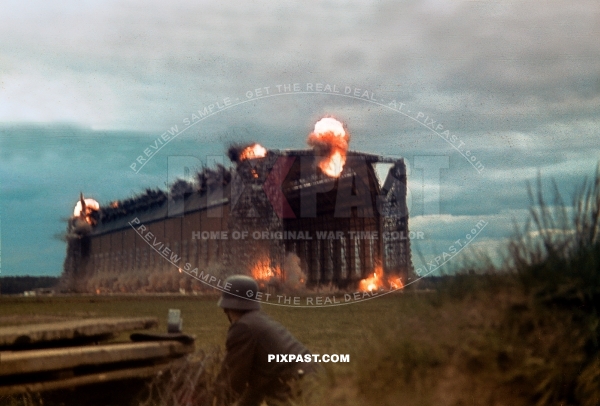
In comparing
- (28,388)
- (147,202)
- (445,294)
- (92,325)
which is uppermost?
(147,202)

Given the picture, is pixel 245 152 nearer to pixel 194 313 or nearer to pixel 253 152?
pixel 253 152

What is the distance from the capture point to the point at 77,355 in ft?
14.8

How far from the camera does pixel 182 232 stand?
304 inches

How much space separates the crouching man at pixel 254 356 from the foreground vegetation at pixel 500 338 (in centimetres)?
71

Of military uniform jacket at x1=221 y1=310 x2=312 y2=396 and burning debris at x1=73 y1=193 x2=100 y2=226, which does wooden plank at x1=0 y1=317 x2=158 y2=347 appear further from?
burning debris at x1=73 y1=193 x2=100 y2=226

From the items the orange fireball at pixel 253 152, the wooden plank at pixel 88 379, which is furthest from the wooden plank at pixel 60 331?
the orange fireball at pixel 253 152

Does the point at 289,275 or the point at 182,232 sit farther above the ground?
the point at 182,232

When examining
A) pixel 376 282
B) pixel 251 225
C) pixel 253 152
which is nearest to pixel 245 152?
pixel 253 152

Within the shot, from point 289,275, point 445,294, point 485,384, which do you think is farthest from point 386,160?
point 485,384

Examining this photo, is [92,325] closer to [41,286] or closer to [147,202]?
[41,286]

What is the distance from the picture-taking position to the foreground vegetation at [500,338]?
9.96 ft

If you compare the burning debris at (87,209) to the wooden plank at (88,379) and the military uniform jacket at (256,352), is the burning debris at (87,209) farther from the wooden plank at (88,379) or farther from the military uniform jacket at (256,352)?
the military uniform jacket at (256,352)

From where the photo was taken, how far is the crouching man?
4262 mm

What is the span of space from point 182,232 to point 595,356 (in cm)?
546
